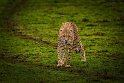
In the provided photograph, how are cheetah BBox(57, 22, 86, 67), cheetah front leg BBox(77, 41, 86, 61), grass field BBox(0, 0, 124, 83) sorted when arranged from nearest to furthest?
grass field BBox(0, 0, 124, 83) < cheetah BBox(57, 22, 86, 67) < cheetah front leg BBox(77, 41, 86, 61)

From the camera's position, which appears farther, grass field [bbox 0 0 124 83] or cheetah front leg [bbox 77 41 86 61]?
cheetah front leg [bbox 77 41 86 61]

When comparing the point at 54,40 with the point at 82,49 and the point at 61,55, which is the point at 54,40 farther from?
the point at 61,55

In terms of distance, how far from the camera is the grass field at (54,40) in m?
22.8

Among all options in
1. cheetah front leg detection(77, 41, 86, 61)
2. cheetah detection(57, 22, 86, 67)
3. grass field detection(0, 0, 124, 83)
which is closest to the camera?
grass field detection(0, 0, 124, 83)

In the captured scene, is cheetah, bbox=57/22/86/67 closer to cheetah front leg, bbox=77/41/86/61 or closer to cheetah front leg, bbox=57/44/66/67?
cheetah front leg, bbox=57/44/66/67

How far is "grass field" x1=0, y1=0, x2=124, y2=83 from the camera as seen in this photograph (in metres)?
22.8

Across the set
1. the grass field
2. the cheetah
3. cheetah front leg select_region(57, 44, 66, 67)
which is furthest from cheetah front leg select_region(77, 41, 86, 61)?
cheetah front leg select_region(57, 44, 66, 67)

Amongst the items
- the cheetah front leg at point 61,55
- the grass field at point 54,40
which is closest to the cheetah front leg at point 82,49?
the grass field at point 54,40

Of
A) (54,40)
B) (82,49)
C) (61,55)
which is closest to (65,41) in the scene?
(61,55)

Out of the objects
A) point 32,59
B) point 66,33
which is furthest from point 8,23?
point 66,33

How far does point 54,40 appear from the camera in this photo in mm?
33656

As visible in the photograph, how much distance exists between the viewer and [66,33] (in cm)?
2372

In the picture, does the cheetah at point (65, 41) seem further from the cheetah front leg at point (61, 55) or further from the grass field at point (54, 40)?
the grass field at point (54, 40)

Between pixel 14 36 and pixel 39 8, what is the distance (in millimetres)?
14881
